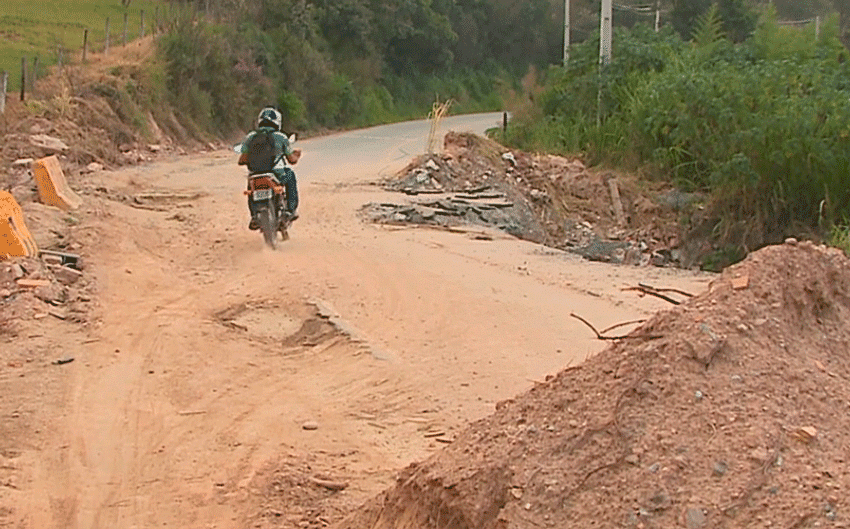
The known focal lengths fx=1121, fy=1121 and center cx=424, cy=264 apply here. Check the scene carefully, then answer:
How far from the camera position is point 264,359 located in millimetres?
7738

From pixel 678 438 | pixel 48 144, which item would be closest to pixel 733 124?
pixel 48 144

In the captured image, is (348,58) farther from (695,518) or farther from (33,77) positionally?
(695,518)

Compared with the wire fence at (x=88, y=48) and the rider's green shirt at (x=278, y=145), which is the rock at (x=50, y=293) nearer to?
the rider's green shirt at (x=278, y=145)

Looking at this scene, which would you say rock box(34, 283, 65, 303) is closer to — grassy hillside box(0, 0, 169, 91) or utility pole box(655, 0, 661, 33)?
grassy hillside box(0, 0, 169, 91)

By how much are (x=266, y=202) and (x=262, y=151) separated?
55 cm

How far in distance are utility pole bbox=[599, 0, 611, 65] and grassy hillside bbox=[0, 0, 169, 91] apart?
1241 centimetres

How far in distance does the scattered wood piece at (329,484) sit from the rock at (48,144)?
14.4 meters

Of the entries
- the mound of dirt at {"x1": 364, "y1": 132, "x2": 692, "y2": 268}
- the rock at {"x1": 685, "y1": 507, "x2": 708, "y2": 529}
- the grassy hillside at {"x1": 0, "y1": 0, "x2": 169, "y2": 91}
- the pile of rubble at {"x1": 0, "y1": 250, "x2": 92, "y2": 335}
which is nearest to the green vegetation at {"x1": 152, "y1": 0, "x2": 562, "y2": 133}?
the grassy hillside at {"x1": 0, "y1": 0, "x2": 169, "y2": 91}

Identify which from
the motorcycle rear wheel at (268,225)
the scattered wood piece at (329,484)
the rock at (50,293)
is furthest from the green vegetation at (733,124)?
the scattered wood piece at (329,484)

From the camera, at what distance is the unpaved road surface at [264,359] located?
5.59m

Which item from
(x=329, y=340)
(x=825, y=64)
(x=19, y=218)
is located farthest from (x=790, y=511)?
(x=825, y=64)

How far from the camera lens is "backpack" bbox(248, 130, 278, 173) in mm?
11461

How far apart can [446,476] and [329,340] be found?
423 cm

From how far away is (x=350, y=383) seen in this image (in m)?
7.19
